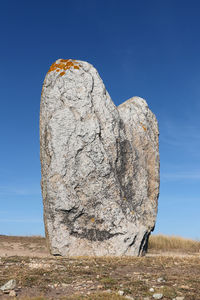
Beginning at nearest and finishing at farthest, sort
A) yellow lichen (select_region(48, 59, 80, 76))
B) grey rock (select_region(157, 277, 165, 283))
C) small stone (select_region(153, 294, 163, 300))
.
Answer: small stone (select_region(153, 294, 163, 300)), grey rock (select_region(157, 277, 165, 283)), yellow lichen (select_region(48, 59, 80, 76))

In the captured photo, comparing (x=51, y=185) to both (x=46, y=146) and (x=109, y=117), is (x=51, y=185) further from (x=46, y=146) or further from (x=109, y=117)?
(x=109, y=117)

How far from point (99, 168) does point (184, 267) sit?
14.0ft

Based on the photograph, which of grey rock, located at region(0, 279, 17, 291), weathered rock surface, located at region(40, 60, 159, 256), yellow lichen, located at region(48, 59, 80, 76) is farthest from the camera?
yellow lichen, located at region(48, 59, 80, 76)

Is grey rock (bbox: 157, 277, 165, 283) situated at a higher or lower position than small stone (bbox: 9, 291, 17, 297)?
higher

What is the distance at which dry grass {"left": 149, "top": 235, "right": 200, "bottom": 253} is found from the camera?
20.5 meters

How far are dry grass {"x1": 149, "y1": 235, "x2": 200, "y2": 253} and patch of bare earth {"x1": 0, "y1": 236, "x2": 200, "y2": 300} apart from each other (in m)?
10.7

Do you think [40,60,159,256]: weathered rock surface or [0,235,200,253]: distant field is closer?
[40,60,159,256]: weathered rock surface

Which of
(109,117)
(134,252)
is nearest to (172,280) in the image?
(134,252)

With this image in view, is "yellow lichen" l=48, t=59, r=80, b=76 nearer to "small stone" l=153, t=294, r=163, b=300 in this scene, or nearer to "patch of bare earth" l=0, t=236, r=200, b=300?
"patch of bare earth" l=0, t=236, r=200, b=300

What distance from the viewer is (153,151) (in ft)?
48.0

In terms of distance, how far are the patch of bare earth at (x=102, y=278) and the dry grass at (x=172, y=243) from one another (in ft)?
35.2

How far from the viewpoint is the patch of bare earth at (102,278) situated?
6316 millimetres

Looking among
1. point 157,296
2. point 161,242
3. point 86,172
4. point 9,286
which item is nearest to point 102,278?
point 157,296

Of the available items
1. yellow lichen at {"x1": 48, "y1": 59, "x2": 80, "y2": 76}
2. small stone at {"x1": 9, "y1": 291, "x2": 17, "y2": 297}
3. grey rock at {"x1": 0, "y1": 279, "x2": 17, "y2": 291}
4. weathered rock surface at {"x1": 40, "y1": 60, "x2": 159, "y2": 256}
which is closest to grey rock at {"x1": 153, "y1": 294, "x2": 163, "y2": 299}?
small stone at {"x1": 9, "y1": 291, "x2": 17, "y2": 297}
